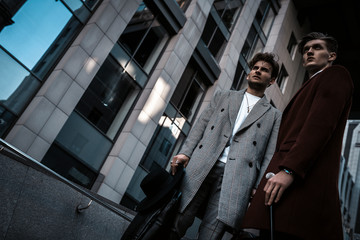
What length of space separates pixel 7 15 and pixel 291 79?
811 inches

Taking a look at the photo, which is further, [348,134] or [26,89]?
[348,134]

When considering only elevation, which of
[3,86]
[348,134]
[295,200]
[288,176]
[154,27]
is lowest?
[295,200]

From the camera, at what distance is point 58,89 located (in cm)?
1045

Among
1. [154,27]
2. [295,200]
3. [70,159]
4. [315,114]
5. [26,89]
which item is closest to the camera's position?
[295,200]

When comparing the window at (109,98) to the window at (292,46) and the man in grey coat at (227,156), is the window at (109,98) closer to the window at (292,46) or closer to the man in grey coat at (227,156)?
the man in grey coat at (227,156)

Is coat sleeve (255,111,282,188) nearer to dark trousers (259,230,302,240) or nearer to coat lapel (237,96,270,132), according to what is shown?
coat lapel (237,96,270,132)

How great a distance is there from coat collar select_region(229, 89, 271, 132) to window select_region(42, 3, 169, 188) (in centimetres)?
885

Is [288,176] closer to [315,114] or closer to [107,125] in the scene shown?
[315,114]

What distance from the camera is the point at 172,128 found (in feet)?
48.8

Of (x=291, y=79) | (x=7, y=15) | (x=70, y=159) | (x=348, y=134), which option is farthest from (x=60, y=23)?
(x=348, y=134)

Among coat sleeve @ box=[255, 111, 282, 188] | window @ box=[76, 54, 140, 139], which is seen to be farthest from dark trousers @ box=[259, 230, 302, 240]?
window @ box=[76, 54, 140, 139]

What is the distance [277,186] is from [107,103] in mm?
11166

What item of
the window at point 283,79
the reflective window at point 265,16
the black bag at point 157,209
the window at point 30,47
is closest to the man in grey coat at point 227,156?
the black bag at point 157,209

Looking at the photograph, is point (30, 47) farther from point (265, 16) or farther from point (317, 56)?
point (265, 16)
